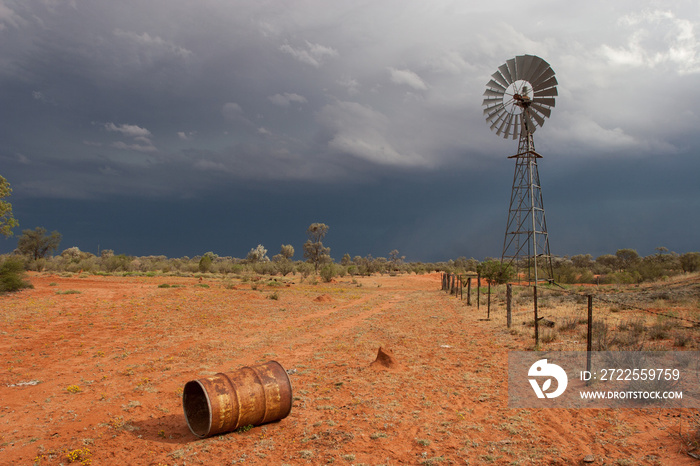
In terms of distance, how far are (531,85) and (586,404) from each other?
28.2m

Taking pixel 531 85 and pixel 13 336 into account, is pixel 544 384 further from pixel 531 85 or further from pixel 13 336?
pixel 531 85

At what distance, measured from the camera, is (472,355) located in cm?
1059

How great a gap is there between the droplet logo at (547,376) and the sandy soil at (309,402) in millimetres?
681

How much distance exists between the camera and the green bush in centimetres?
2131

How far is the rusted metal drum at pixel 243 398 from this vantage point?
543cm

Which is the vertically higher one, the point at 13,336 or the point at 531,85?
the point at 531,85

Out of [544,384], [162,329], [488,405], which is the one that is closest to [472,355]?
[544,384]

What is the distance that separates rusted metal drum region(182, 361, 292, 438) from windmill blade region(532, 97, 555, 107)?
29.8m

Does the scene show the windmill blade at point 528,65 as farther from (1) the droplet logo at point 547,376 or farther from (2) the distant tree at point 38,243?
(2) the distant tree at point 38,243

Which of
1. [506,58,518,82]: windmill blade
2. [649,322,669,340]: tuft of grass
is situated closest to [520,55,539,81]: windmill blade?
[506,58,518,82]: windmill blade

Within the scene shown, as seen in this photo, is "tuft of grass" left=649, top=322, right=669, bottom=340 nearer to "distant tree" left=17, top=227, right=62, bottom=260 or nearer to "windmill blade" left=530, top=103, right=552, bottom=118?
"windmill blade" left=530, top=103, right=552, bottom=118

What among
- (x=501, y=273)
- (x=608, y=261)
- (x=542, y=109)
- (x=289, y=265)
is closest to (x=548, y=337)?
(x=542, y=109)

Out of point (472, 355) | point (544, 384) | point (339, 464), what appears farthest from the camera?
point (472, 355)

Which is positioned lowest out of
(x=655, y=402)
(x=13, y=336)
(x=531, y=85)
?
(x=13, y=336)
